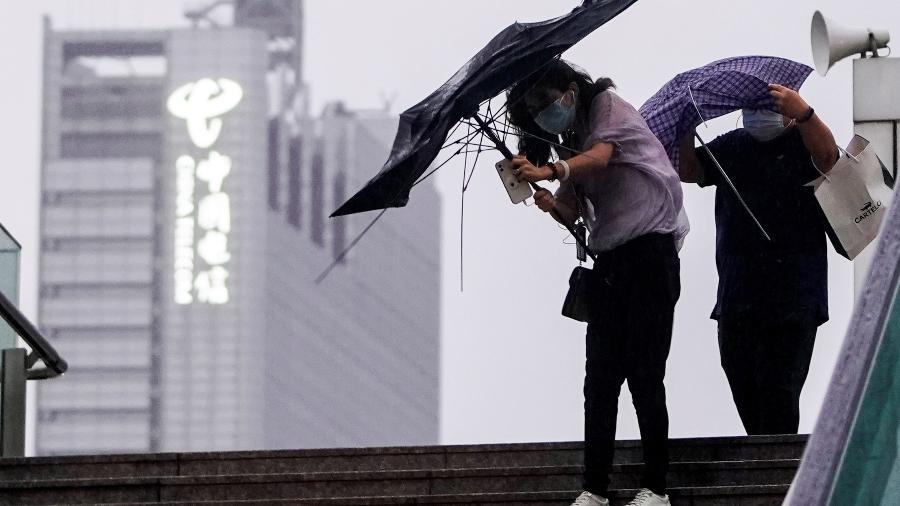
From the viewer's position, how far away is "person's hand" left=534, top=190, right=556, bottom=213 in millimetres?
7246

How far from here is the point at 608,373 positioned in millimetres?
7062

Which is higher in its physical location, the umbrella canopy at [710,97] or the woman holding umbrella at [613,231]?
the umbrella canopy at [710,97]

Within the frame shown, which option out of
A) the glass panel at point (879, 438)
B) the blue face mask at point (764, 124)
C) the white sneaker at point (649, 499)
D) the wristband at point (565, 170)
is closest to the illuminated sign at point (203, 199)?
the blue face mask at point (764, 124)

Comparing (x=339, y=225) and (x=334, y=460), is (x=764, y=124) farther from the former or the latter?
(x=339, y=225)

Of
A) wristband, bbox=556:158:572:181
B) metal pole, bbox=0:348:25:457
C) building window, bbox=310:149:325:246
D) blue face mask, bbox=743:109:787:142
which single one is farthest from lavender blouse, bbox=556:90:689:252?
building window, bbox=310:149:325:246

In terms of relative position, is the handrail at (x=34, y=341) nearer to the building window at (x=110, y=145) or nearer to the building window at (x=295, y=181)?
the building window at (x=110, y=145)

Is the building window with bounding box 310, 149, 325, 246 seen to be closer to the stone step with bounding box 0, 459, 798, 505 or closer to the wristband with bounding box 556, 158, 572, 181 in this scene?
the stone step with bounding box 0, 459, 798, 505

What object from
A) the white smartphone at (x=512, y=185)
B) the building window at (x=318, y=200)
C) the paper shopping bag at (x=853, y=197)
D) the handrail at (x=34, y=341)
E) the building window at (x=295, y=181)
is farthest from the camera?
the building window at (x=318, y=200)

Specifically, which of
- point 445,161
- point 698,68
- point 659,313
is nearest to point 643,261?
point 659,313

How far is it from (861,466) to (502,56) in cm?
305

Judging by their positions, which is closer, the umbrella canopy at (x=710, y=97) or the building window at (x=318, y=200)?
the umbrella canopy at (x=710, y=97)

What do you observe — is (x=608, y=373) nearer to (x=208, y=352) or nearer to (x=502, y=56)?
(x=502, y=56)

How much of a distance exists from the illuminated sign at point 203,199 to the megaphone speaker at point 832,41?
120 metres

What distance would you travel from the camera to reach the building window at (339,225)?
148 metres
